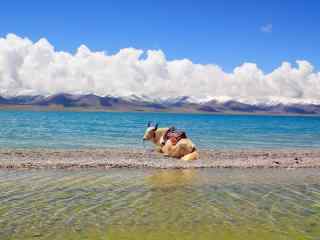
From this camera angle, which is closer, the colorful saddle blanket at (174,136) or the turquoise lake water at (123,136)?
the colorful saddle blanket at (174,136)

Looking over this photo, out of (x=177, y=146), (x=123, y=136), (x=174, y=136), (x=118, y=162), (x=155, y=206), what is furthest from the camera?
(x=123, y=136)

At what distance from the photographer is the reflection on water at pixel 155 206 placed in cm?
936

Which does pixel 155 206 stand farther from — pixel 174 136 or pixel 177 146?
pixel 174 136

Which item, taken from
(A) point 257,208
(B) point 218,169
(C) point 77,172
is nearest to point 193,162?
(B) point 218,169

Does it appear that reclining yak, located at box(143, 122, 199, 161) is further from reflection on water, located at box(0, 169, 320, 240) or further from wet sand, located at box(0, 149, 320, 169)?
reflection on water, located at box(0, 169, 320, 240)

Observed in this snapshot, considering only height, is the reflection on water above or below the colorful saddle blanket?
below

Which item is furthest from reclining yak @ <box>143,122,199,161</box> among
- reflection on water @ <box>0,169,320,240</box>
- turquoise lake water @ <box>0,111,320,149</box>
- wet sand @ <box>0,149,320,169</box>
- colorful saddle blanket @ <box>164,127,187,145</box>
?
reflection on water @ <box>0,169,320,240</box>

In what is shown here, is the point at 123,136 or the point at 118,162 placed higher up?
the point at 123,136

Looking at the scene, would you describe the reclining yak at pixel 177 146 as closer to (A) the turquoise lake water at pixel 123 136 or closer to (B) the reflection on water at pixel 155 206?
(A) the turquoise lake water at pixel 123 136

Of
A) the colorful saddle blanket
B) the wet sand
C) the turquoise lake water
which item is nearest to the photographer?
the wet sand

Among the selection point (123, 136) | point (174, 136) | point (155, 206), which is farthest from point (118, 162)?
point (123, 136)

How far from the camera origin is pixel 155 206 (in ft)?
38.4

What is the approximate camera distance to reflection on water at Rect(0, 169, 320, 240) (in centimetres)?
936

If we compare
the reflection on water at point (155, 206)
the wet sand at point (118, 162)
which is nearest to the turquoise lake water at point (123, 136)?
the wet sand at point (118, 162)
